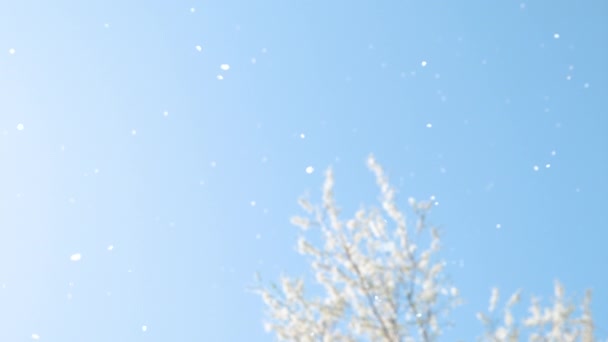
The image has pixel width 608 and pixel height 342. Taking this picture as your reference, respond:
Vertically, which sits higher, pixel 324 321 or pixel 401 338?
pixel 324 321

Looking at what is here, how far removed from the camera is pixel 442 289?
19.6 ft

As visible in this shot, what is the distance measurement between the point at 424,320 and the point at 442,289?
0.37 metres

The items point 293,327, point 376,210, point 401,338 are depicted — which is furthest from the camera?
point 376,210

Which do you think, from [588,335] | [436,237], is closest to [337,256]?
[436,237]

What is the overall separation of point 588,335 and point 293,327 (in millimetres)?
2694

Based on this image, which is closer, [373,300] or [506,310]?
[373,300]

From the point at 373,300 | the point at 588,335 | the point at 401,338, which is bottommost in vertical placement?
the point at 588,335

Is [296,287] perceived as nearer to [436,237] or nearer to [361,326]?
[361,326]

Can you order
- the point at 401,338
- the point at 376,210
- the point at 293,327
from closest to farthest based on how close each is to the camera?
the point at 401,338 → the point at 293,327 → the point at 376,210

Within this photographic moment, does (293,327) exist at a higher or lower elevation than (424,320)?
higher

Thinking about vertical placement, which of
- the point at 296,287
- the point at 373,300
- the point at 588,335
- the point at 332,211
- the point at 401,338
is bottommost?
the point at 588,335

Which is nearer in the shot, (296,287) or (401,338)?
(401,338)

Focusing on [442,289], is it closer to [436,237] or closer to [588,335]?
[436,237]

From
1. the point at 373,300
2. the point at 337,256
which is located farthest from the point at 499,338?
the point at 337,256
